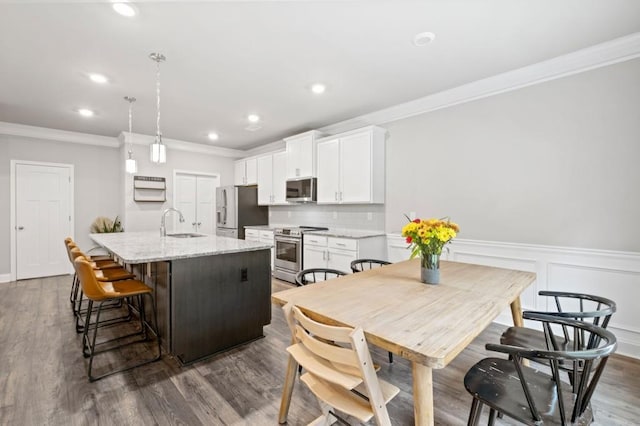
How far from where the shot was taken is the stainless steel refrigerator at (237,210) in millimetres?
5746

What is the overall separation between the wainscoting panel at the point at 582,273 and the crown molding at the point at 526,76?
5.31 feet

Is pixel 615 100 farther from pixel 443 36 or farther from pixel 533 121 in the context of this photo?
pixel 443 36

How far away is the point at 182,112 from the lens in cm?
420

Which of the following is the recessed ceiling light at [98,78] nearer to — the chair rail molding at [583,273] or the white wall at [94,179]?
the white wall at [94,179]

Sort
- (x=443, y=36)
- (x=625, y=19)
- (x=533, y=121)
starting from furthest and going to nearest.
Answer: (x=533, y=121) < (x=443, y=36) < (x=625, y=19)

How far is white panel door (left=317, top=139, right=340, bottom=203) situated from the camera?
4.38 metres

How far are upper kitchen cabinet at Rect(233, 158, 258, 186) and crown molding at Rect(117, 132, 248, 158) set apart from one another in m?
0.30

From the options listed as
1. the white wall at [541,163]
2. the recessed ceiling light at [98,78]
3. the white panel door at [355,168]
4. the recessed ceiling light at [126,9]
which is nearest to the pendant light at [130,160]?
the recessed ceiling light at [98,78]

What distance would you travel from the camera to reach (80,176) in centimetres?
540

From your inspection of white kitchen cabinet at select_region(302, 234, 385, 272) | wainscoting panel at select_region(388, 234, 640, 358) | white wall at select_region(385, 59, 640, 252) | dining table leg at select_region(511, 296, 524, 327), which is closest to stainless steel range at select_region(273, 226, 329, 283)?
white kitchen cabinet at select_region(302, 234, 385, 272)

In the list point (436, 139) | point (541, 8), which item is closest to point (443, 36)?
point (541, 8)

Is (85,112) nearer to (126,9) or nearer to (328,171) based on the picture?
(126,9)

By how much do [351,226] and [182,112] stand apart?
2.98 m

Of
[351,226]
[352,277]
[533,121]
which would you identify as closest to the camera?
[352,277]
